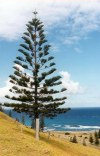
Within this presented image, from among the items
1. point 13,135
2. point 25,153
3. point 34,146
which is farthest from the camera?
point 13,135

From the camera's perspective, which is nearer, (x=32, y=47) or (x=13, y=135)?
(x=13, y=135)

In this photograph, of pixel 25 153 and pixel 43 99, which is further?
pixel 43 99

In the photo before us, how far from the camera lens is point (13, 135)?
31.5m

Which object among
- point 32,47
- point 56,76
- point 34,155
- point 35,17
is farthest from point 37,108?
Result: point 34,155

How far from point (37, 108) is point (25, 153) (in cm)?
1434

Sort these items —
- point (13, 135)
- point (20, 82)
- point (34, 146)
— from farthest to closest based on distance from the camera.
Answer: point (20, 82) < point (13, 135) < point (34, 146)

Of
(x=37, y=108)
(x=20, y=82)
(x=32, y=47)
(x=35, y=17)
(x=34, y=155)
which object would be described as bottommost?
(x=34, y=155)

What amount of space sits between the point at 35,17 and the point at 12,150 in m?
20.1

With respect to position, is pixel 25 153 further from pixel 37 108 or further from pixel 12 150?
pixel 37 108

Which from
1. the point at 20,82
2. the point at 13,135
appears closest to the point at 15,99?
the point at 20,82

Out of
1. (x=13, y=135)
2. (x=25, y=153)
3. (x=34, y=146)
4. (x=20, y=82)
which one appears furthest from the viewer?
(x=20, y=82)

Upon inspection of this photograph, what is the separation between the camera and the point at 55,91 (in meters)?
40.5

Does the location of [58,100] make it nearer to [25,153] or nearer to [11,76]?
[11,76]

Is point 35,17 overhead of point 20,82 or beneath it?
overhead
